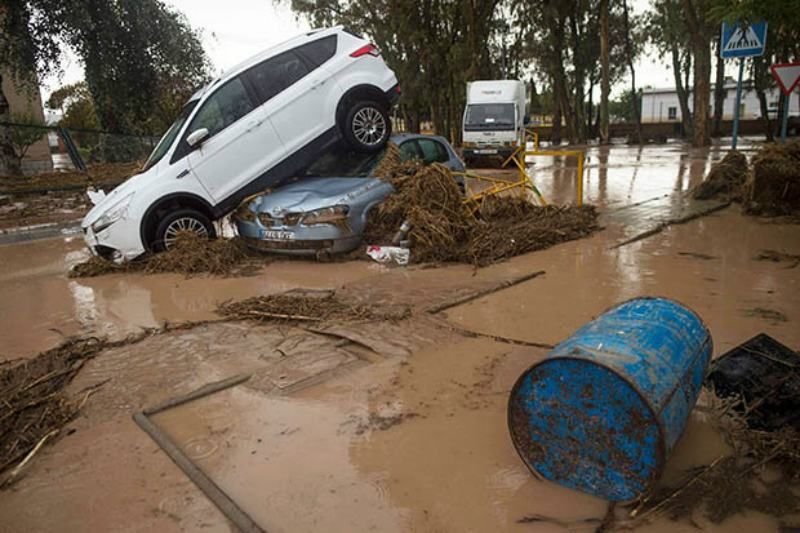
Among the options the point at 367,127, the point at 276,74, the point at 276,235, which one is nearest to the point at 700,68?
the point at 367,127

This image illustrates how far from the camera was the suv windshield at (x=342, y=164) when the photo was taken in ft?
27.8

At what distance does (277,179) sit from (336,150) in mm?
1136

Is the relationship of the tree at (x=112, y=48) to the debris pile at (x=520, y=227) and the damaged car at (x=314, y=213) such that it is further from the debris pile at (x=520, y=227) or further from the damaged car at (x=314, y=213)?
the debris pile at (x=520, y=227)

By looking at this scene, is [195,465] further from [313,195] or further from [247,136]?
[247,136]

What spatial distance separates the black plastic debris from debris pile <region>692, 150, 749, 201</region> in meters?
8.71

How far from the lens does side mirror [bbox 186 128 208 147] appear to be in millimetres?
7531

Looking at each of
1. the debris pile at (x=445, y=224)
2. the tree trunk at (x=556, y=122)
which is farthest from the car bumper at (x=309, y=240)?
the tree trunk at (x=556, y=122)

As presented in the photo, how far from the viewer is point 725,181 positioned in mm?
10906

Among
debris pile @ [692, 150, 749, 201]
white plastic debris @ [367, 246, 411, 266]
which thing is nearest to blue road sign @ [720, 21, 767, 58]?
debris pile @ [692, 150, 749, 201]

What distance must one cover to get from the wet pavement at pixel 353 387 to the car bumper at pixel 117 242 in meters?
0.34

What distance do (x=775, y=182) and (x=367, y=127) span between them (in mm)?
6600

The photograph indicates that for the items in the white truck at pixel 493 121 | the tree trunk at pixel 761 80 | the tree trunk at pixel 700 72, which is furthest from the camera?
the tree trunk at pixel 761 80

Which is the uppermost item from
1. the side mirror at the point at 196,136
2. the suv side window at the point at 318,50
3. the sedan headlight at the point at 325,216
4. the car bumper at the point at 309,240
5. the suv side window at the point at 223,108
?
the suv side window at the point at 318,50

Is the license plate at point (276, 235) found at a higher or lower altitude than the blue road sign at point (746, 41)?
lower
